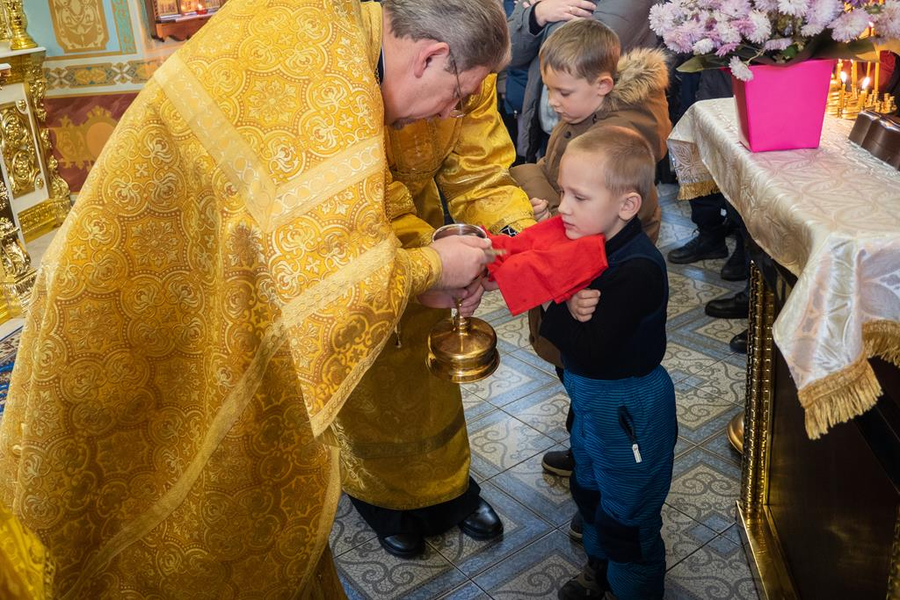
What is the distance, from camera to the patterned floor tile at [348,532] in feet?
9.04

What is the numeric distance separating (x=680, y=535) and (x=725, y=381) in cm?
113

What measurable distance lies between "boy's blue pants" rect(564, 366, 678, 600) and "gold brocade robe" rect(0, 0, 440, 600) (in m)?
0.61

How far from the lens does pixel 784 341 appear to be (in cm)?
135

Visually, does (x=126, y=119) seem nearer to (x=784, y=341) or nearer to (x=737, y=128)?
(x=784, y=341)

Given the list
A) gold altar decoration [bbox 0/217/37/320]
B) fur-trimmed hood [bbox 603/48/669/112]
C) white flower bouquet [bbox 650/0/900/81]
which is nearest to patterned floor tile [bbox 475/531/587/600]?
fur-trimmed hood [bbox 603/48/669/112]

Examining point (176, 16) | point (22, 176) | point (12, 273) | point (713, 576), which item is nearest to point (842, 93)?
point (713, 576)

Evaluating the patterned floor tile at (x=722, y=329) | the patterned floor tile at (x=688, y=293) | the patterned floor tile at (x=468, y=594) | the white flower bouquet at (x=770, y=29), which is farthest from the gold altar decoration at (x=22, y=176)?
the white flower bouquet at (x=770, y=29)

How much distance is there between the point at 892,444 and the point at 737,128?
43.4 inches

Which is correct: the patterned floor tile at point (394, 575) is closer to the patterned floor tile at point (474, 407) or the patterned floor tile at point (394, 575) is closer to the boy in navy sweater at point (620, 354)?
the boy in navy sweater at point (620, 354)

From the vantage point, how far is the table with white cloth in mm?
1349

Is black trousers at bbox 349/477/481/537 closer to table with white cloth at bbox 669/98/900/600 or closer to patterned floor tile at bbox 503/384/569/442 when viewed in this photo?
patterned floor tile at bbox 503/384/569/442

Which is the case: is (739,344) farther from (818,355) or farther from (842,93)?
(818,355)

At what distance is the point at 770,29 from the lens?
180 cm

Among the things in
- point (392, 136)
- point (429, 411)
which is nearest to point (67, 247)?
point (392, 136)
